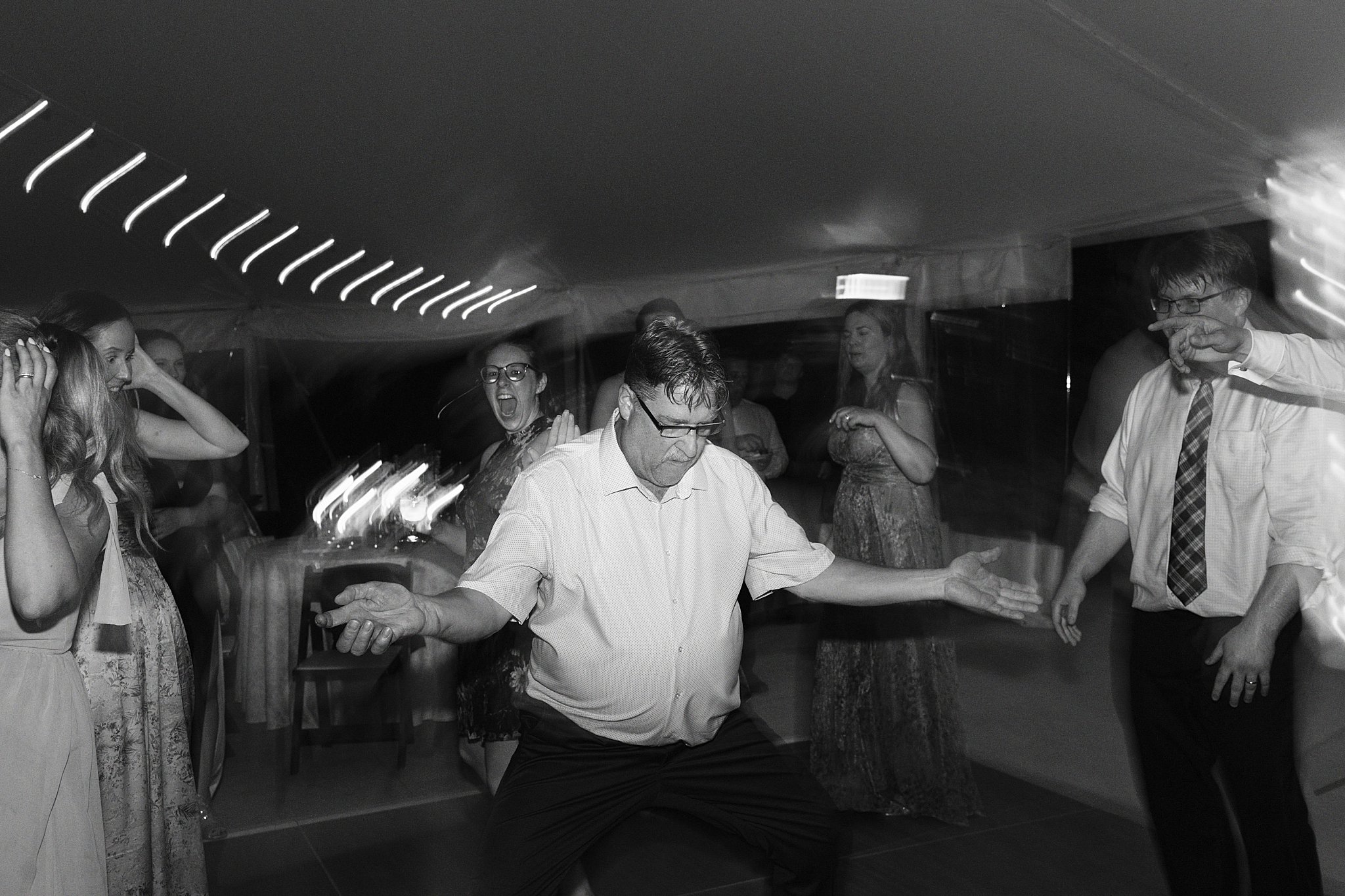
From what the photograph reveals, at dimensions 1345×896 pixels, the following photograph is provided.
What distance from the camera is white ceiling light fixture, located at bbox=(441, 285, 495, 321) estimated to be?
294 cm

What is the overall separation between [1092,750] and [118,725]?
2.59 metres

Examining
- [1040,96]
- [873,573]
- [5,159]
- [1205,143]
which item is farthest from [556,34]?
[873,573]

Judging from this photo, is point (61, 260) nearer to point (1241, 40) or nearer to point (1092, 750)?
point (1241, 40)

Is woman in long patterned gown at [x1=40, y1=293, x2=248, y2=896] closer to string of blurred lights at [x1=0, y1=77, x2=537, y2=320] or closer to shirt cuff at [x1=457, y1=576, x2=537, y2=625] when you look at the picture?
shirt cuff at [x1=457, y1=576, x2=537, y2=625]

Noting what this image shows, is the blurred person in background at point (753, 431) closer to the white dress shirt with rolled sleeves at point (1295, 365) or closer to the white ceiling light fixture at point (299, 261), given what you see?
the white ceiling light fixture at point (299, 261)

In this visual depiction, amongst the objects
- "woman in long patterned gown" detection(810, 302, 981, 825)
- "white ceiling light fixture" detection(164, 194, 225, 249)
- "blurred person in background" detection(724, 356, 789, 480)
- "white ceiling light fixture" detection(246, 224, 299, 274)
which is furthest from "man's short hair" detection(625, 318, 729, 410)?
"white ceiling light fixture" detection(164, 194, 225, 249)

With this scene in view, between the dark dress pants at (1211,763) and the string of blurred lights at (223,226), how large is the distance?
1710mm

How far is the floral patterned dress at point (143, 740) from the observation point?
136 centimetres

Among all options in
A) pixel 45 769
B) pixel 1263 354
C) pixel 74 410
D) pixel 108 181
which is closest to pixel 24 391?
pixel 74 410

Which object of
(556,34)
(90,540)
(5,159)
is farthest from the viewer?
(556,34)

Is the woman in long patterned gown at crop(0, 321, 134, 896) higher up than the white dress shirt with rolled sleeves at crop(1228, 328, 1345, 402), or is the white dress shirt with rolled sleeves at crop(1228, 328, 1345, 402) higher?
the white dress shirt with rolled sleeves at crop(1228, 328, 1345, 402)

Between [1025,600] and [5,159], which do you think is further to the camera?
[5,159]

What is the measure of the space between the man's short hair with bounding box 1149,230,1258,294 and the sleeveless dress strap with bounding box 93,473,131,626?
1.52 m

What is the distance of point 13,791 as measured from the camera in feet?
3.24
